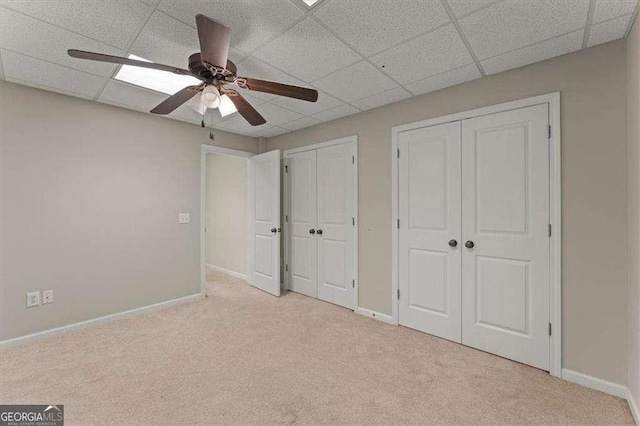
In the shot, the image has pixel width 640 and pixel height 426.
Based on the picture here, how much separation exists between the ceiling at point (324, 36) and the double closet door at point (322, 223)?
1.21m

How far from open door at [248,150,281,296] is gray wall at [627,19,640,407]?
3276 millimetres

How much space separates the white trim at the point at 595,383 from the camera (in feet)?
6.09

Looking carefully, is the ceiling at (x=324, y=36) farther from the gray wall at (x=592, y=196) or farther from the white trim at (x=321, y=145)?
the white trim at (x=321, y=145)

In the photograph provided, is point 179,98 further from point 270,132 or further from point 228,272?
point 228,272

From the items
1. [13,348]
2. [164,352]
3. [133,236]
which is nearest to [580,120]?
[164,352]

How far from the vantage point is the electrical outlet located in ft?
8.56

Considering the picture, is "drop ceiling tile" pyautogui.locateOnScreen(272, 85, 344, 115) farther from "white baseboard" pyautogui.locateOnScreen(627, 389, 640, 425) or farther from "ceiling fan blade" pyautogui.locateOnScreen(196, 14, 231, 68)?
"white baseboard" pyautogui.locateOnScreen(627, 389, 640, 425)

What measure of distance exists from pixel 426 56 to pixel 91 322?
394 centimetres

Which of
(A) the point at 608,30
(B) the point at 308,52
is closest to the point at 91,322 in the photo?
(B) the point at 308,52

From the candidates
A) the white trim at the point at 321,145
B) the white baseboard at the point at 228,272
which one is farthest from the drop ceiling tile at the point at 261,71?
the white baseboard at the point at 228,272

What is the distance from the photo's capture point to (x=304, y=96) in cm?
185

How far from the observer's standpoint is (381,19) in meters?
1.68

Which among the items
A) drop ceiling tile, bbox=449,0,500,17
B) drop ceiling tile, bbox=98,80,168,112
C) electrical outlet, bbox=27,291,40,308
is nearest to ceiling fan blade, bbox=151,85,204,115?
drop ceiling tile, bbox=98,80,168,112

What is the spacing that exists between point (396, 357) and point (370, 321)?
0.76 metres
